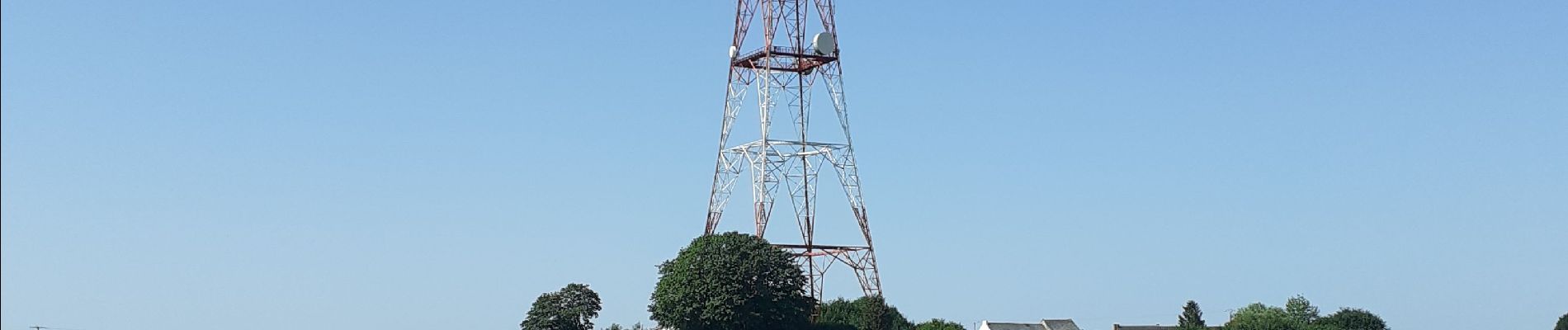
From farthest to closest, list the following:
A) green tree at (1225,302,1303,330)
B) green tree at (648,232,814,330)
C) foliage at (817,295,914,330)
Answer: green tree at (1225,302,1303,330)
foliage at (817,295,914,330)
green tree at (648,232,814,330)

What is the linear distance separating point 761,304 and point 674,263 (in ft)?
23.9

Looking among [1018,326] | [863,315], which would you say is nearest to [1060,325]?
[1018,326]

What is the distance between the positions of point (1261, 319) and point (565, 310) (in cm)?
6433

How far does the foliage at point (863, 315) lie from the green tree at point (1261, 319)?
35480 mm

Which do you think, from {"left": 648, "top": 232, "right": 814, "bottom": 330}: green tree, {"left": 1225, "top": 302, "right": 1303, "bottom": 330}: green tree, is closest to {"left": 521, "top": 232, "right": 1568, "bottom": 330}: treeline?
{"left": 648, "top": 232, "right": 814, "bottom": 330}: green tree

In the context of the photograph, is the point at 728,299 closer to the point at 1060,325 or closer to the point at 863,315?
the point at 863,315

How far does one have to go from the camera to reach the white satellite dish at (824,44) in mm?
103500

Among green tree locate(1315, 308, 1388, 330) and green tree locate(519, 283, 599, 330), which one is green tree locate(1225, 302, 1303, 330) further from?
green tree locate(519, 283, 599, 330)

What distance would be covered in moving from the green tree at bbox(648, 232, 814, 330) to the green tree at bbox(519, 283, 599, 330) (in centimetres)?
636

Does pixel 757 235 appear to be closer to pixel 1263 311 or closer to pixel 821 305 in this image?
pixel 821 305

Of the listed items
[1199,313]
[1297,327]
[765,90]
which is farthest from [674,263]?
[1199,313]

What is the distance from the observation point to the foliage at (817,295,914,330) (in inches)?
4181

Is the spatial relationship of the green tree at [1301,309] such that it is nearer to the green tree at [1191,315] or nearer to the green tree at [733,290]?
the green tree at [1191,315]

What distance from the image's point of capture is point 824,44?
103812mm
